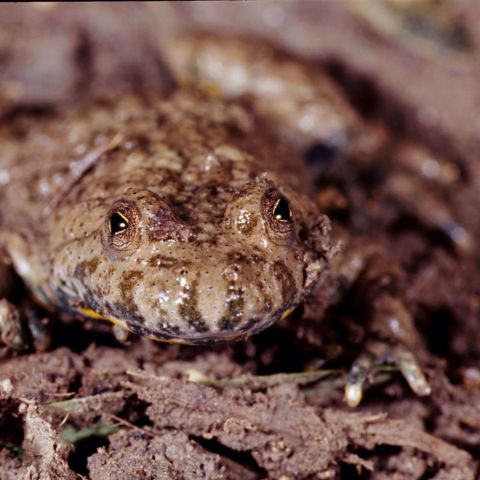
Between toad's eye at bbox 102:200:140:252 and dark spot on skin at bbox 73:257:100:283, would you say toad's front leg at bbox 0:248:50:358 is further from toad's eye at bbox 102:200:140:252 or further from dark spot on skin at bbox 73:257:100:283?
toad's eye at bbox 102:200:140:252

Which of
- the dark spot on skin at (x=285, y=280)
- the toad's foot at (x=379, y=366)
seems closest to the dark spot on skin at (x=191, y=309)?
the dark spot on skin at (x=285, y=280)

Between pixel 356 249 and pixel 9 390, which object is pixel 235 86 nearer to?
pixel 356 249

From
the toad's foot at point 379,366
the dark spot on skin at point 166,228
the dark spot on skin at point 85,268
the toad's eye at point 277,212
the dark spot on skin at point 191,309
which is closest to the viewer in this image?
the dark spot on skin at point 191,309

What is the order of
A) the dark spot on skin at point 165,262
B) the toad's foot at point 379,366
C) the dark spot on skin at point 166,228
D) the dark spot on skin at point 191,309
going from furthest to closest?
the toad's foot at point 379,366 < the dark spot on skin at point 166,228 < the dark spot on skin at point 165,262 < the dark spot on skin at point 191,309

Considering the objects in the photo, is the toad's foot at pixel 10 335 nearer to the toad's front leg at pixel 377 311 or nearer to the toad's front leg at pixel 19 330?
the toad's front leg at pixel 19 330

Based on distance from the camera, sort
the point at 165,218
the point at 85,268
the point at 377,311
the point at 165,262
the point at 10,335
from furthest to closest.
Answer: the point at 377,311, the point at 10,335, the point at 85,268, the point at 165,218, the point at 165,262

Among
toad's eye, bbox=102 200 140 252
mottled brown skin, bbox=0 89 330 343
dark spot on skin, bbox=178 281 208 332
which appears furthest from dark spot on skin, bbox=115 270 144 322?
dark spot on skin, bbox=178 281 208 332

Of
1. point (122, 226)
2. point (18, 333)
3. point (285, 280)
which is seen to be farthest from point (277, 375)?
point (18, 333)

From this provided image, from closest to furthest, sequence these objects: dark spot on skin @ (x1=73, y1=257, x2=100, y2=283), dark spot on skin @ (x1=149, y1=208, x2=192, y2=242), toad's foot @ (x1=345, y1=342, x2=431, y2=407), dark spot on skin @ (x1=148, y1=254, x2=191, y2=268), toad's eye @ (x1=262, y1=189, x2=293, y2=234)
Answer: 1. dark spot on skin @ (x1=148, y1=254, x2=191, y2=268)
2. dark spot on skin @ (x1=149, y1=208, x2=192, y2=242)
3. toad's eye @ (x1=262, y1=189, x2=293, y2=234)
4. dark spot on skin @ (x1=73, y1=257, x2=100, y2=283)
5. toad's foot @ (x1=345, y1=342, x2=431, y2=407)

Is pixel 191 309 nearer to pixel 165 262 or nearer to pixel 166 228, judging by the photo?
pixel 165 262
